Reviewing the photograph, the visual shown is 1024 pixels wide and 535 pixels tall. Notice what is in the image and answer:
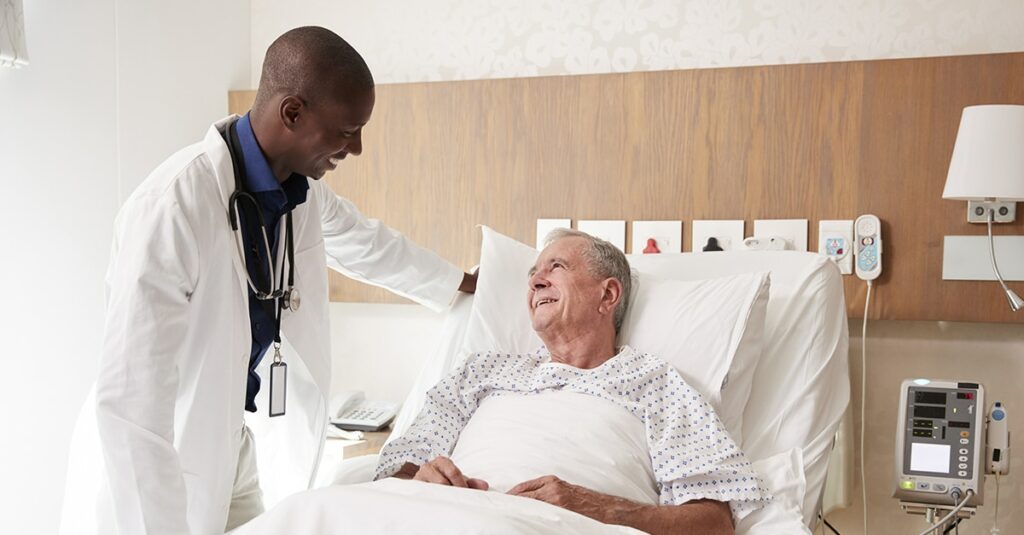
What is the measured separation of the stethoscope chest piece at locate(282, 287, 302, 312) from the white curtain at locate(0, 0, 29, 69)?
3.43 ft

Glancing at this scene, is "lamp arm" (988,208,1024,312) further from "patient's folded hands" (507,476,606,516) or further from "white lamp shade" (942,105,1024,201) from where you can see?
"patient's folded hands" (507,476,606,516)

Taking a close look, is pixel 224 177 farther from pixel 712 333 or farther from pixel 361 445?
pixel 361 445

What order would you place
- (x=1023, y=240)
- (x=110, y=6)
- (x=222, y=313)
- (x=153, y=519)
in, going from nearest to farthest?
(x=153, y=519) < (x=222, y=313) < (x=1023, y=240) < (x=110, y=6)

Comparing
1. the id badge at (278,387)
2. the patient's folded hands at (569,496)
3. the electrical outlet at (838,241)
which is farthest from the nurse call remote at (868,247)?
the id badge at (278,387)

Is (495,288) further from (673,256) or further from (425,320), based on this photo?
(425,320)

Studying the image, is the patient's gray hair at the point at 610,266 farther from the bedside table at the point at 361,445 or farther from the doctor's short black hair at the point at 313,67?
the bedside table at the point at 361,445

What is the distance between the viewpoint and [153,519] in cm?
147

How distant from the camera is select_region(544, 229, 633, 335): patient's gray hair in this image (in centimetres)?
209

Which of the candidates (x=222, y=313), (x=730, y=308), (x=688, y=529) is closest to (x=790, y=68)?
(x=730, y=308)

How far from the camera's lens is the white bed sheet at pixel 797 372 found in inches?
76.6

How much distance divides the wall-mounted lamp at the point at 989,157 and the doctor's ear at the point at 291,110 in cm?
148

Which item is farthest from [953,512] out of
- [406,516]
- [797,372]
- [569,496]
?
[406,516]

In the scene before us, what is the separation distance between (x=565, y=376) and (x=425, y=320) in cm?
107

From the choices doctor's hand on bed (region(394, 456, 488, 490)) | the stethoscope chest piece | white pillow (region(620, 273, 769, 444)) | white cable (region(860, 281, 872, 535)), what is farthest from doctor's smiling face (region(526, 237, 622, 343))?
white cable (region(860, 281, 872, 535))
